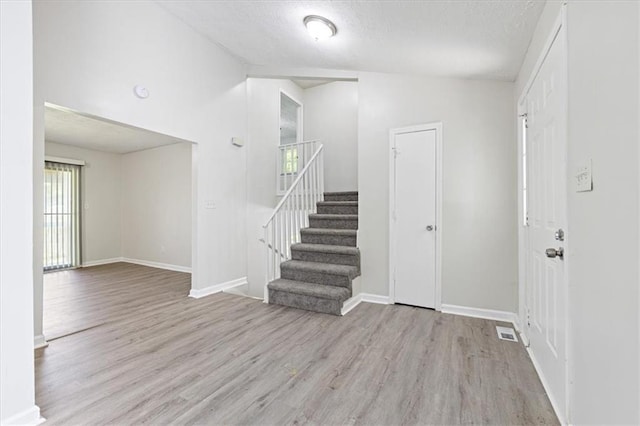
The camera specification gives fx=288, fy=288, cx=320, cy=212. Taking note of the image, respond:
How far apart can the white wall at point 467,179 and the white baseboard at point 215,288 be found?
80.1 inches

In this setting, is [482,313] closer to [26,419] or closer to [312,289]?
[312,289]

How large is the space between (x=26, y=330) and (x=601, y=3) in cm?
303

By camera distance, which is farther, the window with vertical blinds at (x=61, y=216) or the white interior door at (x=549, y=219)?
the window with vertical blinds at (x=61, y=216)

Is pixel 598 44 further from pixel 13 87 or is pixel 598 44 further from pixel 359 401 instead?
pixel 13 87

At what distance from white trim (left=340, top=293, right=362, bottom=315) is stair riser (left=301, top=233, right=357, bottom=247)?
0.70m

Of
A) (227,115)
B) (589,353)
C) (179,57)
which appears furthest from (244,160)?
(589,353)

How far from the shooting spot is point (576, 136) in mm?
1368

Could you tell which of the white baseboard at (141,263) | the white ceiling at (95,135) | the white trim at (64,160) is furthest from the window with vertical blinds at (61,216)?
the white ceiling at (95,135)

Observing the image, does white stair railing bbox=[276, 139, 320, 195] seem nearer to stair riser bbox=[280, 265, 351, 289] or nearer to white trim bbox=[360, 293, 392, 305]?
stair riser bbox=[280, 265, 351, 289]

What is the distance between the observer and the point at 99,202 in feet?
20.8

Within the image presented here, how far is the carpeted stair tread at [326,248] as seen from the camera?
3.66 m

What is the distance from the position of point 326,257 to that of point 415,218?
123cm

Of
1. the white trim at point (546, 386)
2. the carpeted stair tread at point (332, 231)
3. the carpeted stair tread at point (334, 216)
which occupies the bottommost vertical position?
the white trim at point (546, 386)

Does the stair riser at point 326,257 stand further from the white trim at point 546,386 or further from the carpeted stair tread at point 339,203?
the white trim at point 546,386
